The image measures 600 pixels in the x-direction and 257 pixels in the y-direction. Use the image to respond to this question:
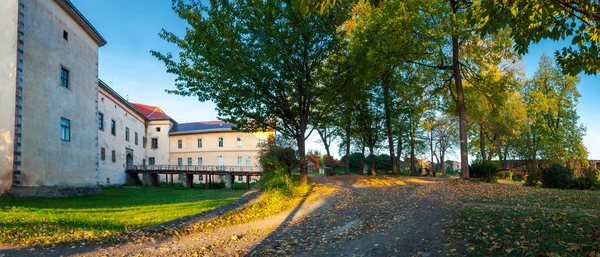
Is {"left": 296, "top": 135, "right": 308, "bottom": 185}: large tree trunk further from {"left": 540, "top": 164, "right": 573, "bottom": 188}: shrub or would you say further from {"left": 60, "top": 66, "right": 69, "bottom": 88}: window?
{"left": 60, "top": 66, "right": 69, "bottom": 88}: window

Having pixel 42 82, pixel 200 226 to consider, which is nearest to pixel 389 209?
pixel 200 226

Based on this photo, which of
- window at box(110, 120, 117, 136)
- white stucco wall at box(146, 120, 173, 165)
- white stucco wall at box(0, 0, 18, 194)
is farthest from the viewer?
white stucco wall at box(146, 120, 173, 165)

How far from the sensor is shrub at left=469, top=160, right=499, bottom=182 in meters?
17.9

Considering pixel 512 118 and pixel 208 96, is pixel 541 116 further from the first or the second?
pixel 208 96

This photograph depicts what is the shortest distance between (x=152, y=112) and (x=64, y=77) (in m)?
36.2

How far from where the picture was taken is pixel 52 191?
56.8 ft

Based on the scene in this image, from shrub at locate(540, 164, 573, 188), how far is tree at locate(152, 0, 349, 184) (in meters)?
11.8

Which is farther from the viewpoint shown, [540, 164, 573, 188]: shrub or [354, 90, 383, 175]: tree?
[354, 90, 383, 175]: tree

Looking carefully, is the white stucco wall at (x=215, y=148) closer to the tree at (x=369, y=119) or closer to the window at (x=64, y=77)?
the tree at (x=369, y=119)

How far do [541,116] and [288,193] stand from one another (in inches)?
1156

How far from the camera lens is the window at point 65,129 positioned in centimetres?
1878

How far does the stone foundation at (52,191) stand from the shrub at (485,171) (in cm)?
2164

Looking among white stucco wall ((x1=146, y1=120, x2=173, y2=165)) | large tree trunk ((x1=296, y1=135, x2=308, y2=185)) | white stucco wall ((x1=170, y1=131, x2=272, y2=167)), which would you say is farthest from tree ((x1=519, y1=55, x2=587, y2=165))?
white stucco wall ((x1=146, y1=120, x2=173, y2=165))

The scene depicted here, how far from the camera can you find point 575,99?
3406 centimetres
